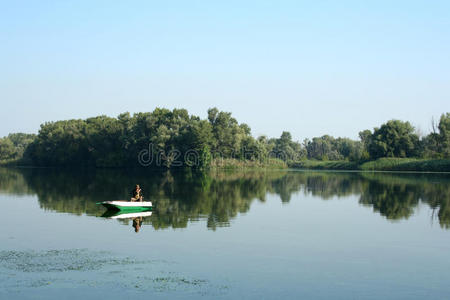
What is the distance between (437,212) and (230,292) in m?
23.8

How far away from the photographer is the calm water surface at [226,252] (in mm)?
14055

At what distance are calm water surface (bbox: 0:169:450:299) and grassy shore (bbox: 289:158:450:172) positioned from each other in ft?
227

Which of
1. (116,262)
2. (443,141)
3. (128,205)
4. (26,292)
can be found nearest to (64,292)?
(26,292)

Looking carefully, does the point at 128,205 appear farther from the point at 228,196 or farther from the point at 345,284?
the point at 345,284

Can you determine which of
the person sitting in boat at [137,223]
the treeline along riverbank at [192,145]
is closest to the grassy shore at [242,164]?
the treeline along riverbank at [192,145]

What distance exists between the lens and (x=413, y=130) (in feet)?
371

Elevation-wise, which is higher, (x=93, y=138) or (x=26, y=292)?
(x=93, y=138)

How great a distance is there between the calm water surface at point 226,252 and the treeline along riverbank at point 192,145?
250 feet

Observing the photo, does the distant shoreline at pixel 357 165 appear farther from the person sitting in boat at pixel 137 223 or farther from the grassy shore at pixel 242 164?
the person sitting in boat at pixel 137 223

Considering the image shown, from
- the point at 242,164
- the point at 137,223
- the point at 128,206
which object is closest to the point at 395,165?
the point at 242,164

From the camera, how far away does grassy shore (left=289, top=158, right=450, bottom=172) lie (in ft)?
323

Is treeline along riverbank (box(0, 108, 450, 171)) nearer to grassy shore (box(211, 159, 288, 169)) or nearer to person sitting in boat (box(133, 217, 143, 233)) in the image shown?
grassy shore (box(211, 159, 288, 169))

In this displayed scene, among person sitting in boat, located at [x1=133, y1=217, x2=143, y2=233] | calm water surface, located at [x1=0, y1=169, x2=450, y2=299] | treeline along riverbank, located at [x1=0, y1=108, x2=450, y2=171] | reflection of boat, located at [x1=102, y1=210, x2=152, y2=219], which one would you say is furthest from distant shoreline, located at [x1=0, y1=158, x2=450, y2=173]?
person sitting in boat, located at [x1=133, y1=217, x2=143, y2=233]

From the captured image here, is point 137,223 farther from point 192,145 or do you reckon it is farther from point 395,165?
point 395,165
